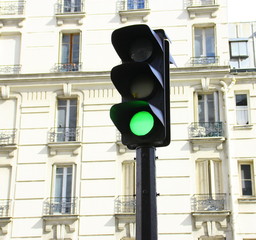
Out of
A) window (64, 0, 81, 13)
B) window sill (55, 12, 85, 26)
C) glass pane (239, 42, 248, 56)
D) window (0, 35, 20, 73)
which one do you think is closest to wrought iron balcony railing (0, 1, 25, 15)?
window (0, 35, 20, 73)

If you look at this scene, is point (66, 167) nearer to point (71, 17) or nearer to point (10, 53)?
point (10, 53)

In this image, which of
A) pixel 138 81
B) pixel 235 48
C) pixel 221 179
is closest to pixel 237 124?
pixel 221 179

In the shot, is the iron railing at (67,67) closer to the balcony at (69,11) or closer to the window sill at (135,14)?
the balcony at (69,11)

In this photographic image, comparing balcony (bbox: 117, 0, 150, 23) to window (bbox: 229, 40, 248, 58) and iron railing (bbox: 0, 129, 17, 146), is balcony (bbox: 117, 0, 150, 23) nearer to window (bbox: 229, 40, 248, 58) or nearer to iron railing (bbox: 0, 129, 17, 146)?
window (bbox: 229, 40, 248, 58)

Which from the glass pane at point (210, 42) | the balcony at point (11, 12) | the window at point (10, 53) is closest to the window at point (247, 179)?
the glass pane at point (210, 42)

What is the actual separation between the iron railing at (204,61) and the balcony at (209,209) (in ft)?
19.2

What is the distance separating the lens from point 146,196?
359cm

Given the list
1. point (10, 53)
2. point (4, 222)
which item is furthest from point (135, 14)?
point (4, 222)

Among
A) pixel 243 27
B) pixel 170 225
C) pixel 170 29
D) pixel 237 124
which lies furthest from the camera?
pixel 243 27

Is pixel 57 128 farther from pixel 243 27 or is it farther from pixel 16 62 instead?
pixel 243 27

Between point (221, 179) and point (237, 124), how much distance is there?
2.59 meters

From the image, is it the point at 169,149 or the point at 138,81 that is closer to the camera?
A: the point at 138,81

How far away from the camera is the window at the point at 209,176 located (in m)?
20.8

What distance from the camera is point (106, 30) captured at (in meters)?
23.7
